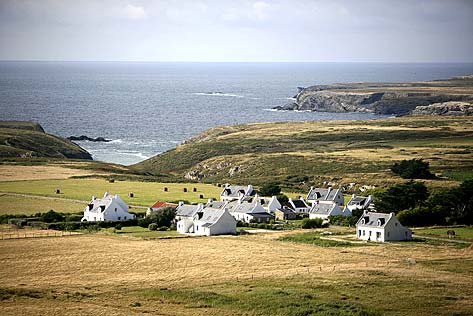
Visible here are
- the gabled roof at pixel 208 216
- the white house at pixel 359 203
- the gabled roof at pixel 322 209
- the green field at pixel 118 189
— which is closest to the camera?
the gabled roof at pixel 208 216

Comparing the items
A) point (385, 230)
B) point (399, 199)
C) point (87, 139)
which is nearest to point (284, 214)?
point (399, 199)

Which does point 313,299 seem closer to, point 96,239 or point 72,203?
point 96,239

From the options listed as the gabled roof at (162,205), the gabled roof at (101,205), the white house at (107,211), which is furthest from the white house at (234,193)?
the gabled roof at (101,205)

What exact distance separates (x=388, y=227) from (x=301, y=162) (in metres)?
59.1

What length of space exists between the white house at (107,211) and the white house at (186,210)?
454 centimetres

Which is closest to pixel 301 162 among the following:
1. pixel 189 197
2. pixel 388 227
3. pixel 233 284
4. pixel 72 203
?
pixel 189 197

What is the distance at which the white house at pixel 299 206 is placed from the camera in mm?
86500

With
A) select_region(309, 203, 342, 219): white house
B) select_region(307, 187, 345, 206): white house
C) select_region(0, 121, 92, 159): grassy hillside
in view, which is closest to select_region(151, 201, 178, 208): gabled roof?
select_region(309, 203, 342, 219): white house

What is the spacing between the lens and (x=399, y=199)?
79688mm

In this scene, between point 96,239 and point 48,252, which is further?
point 96,239

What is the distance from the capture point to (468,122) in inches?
7165

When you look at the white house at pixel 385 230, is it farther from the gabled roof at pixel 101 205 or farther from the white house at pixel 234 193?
the white house at pixel 234 193

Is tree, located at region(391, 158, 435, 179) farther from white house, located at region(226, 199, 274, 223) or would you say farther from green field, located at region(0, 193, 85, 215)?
green field, located at region(0, 193, 85, 215)

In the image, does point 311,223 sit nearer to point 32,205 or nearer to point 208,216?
point 208,216
